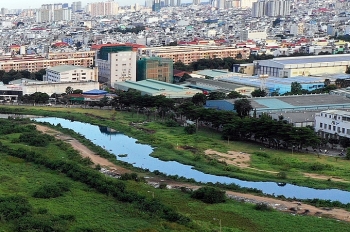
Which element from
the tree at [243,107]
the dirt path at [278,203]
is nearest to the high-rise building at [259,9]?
the tree at [243,107]

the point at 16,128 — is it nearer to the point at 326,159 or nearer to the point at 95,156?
the point at 95,156

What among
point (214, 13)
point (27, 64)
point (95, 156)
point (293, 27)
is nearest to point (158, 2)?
point (214, 13)

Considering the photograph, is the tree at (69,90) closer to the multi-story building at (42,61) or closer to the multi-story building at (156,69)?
the multi-story building at (156,69)

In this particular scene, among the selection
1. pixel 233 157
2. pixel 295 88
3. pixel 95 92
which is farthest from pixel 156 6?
pixel 233 157

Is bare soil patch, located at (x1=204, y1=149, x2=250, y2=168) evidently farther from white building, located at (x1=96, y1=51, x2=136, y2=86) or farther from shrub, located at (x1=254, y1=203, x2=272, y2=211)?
white building, located at (x1=96, y1=51, x2=136, y2=86)

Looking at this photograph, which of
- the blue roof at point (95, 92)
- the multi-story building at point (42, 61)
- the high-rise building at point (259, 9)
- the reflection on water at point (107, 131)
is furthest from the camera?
the high-rise building at point (259, 9)

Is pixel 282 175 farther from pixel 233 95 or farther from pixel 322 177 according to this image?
pixel 233 95
